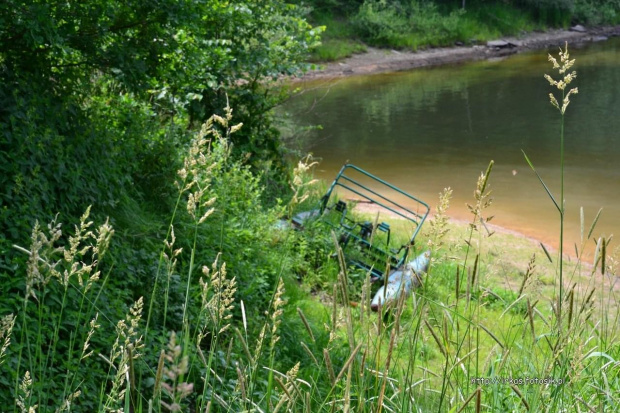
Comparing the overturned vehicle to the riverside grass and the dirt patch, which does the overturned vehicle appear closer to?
the riverside grass

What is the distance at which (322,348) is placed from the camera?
367cm

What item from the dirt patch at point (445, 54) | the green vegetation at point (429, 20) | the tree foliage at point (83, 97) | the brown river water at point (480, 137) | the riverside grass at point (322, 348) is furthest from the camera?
the green vegetation at point (429, 20)

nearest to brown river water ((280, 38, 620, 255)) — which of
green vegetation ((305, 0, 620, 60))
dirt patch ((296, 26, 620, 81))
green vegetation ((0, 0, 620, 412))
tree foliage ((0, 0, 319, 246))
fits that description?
dirt patch ((296, 26, 620, 81))

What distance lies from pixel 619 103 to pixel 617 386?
22606 mm

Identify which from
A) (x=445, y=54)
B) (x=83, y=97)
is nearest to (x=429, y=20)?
(x=445, y=54)

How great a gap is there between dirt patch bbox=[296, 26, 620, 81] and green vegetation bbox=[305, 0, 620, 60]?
0.55 m

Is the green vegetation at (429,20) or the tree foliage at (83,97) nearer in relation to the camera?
the tree foliage at (83,97)

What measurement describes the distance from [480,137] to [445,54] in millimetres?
15993

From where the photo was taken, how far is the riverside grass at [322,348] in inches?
77.2

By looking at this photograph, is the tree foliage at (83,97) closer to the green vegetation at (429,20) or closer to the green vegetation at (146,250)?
the green vegetation at (146,250)

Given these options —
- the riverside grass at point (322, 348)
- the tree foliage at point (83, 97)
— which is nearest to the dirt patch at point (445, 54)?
the tree foliage at point (83, 97)

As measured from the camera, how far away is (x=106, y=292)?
4387mm

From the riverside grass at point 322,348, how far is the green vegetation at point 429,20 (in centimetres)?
2688

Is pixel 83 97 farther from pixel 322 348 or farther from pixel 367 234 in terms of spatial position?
pixel 367 234
